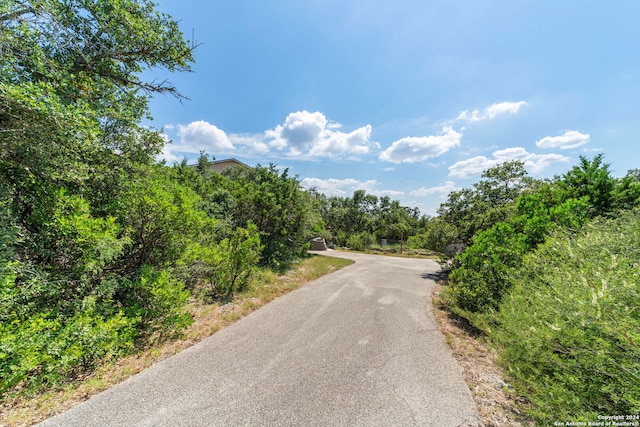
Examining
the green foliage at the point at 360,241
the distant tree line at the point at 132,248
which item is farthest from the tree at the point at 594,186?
the green foliage at the point at 360,241

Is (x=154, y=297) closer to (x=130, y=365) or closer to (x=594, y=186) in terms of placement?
(x=130, y=365)

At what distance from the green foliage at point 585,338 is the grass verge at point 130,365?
15.0ft

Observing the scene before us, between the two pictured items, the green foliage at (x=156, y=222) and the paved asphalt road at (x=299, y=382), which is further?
the green foliage at (x=156, y=222)

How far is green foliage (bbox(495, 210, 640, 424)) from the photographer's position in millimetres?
1523

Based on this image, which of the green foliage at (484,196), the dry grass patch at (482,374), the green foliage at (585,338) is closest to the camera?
the green foliage at (585,338)

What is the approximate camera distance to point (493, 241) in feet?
15.9

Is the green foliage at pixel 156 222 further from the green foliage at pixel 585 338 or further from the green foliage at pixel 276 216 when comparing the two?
the green foliage at pixel 585 338

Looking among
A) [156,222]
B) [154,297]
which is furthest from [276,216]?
[154,297]

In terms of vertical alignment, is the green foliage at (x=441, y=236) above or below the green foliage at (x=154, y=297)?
above

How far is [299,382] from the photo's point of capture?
9.13ft

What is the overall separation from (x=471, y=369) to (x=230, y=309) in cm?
482

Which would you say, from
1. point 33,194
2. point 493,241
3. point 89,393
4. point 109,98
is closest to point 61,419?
point 89,393

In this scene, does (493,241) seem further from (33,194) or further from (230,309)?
(33,194)

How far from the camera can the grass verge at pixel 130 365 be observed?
83.3 inches
